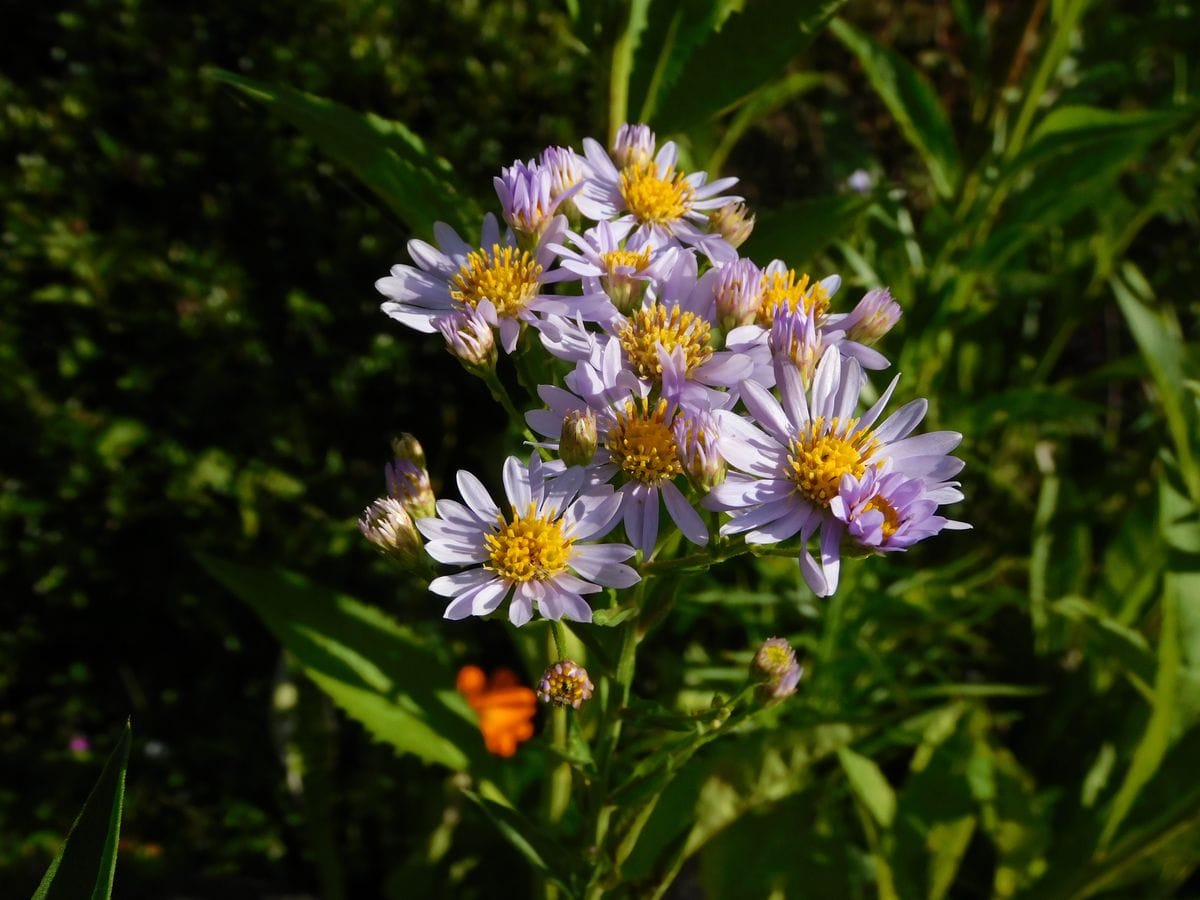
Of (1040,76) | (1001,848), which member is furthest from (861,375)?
(1001,848)

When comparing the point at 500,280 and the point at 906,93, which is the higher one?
the point at 906,93

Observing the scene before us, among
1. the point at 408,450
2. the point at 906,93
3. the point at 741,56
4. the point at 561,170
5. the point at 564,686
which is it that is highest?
the point at 906,93

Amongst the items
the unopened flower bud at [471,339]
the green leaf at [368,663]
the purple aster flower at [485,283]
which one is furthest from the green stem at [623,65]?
the green leaf at [368,663]

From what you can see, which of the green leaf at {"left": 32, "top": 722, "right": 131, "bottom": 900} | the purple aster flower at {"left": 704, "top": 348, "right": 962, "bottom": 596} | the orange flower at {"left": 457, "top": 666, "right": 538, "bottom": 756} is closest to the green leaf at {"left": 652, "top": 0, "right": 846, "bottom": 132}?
the purple aster flower at {"left": 704, "top": 348, "right": 962, "bottom": 596}

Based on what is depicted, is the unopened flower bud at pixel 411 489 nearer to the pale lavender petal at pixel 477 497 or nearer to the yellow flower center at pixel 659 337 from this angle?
the pale lavender petal at pixel 477 497

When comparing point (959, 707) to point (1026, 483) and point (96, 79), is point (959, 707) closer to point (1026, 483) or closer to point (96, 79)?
point (1026, 483)

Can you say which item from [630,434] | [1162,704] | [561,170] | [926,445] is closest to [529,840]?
[630,434]

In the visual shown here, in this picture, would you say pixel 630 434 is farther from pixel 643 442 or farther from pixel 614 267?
pixel 614 267
